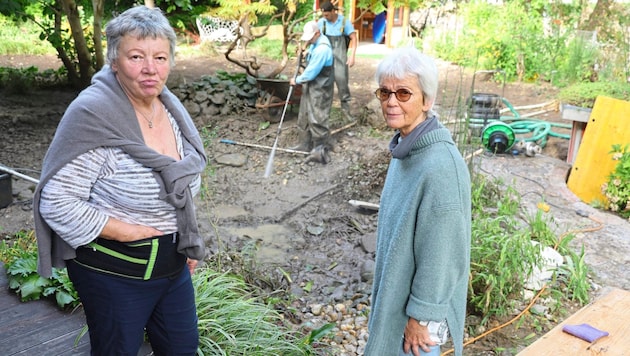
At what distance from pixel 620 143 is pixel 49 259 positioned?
588cm

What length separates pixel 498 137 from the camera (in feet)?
23.1

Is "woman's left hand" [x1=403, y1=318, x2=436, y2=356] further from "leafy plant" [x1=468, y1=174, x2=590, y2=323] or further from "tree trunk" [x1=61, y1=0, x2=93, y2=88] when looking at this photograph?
"tree trunk" [x1=61, y1=0, x2=93, y2=88]

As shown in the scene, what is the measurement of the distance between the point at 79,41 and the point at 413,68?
31.6 feet

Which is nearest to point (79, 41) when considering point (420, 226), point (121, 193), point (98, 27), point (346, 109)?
point (98, 27)

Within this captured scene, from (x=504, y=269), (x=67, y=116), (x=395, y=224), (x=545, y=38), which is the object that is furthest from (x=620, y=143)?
(x=545, y=38)

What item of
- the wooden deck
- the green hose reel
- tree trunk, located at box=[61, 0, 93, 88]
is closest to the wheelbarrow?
the green hose reel

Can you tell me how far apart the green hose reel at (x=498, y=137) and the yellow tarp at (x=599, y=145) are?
93 cm

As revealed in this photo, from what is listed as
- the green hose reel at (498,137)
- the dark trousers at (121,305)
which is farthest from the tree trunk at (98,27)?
the dark trousers at (121,305)

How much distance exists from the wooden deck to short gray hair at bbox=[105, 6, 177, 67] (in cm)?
152

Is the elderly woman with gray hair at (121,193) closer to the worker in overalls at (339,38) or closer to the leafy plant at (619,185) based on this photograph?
the leafy plant at (619,185)

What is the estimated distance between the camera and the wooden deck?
263cm

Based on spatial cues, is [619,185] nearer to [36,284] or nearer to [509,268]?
[509,268]

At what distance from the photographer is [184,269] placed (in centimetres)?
213

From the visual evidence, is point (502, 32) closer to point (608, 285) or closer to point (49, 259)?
point (608, 285)
